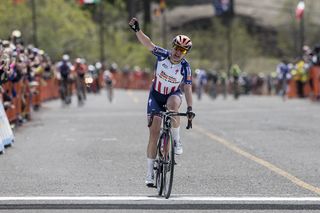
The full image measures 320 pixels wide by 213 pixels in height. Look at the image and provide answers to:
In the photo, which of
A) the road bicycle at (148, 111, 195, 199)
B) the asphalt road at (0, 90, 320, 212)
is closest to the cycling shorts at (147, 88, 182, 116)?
the road bicycle at (148, 111, 195, 199)

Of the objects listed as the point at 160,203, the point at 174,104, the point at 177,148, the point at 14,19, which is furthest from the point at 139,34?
the point at 14,19

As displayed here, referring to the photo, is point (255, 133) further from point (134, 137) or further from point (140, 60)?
point (140, 60)

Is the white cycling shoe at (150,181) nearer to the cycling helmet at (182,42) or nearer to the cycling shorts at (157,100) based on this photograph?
the cycling shorts at (157,100)

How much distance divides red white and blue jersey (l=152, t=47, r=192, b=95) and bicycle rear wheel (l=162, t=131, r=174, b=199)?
756 mm

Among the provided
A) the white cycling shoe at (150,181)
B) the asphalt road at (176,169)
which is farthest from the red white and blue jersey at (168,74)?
the asphalt road at (176,169)

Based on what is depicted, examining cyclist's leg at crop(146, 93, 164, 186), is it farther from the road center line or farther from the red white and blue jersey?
the road center line

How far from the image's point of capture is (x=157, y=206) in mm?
11078

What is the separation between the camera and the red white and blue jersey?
1262 cm

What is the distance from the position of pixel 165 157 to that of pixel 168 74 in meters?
1.09

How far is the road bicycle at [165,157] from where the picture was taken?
11.9m

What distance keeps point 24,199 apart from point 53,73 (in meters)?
30.7

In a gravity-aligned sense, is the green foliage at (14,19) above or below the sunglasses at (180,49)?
above

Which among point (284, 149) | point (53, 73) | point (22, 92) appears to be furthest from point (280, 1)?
point (284, 149)

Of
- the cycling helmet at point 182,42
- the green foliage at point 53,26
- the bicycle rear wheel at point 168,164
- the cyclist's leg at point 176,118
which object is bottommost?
the bicycle rear wheel at point 168,164
